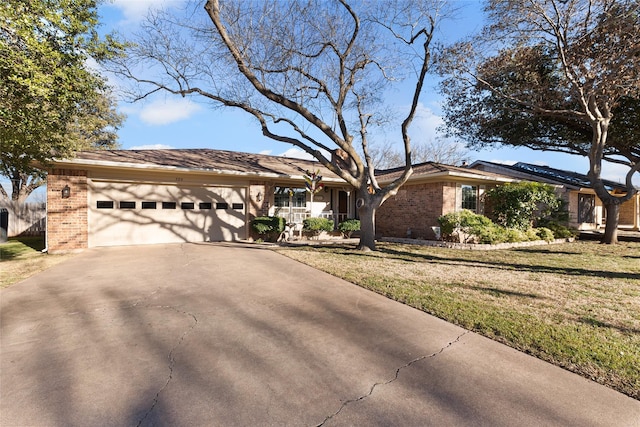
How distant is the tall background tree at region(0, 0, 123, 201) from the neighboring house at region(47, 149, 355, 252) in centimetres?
218

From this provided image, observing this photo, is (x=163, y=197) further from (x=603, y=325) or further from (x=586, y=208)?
(x=586, y=208)

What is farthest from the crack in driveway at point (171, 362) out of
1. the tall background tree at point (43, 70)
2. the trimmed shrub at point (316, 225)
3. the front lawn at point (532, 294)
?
the trimmed shrub at point (316, 225)

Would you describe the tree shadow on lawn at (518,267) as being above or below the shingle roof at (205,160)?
below

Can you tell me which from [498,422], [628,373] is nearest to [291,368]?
[498,422]

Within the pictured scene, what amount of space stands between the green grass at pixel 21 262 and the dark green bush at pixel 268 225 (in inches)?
229

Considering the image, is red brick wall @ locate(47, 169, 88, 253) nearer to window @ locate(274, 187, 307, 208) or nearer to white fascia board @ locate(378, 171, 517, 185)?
window @ locate(274, 187, 307, 208)

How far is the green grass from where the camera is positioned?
6226 millimetres

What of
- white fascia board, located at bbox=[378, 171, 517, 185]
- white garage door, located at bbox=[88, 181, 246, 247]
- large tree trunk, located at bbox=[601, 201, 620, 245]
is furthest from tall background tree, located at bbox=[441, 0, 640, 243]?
white garage door, located at bbox=[88, 181, 246, 247]

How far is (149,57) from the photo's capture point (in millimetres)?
9727

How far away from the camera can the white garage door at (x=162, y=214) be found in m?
10.2

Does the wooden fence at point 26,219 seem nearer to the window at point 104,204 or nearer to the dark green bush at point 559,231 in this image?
the window at point 104,204

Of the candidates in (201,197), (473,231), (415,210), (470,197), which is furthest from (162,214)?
(470,197)

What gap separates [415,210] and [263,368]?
38.4 ft

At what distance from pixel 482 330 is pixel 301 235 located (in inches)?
393
